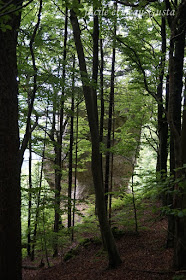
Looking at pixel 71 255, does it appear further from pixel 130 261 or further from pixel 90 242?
pixel 130 261

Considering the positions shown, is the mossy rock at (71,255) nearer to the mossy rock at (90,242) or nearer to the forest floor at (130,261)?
the forest floor at (130,261)

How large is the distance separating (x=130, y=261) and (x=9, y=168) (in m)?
4.00

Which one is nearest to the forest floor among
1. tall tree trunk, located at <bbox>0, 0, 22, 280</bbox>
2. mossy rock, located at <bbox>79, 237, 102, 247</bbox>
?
mossy rock, located at <bbox>79, 237, 102, 247</bbox>

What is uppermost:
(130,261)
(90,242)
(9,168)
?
(9,168)

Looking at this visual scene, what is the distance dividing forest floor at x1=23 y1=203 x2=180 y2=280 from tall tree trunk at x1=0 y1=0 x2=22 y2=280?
2.35 meters

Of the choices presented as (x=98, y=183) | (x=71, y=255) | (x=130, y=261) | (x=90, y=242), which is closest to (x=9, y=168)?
(x=98, y=183)

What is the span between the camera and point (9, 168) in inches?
154

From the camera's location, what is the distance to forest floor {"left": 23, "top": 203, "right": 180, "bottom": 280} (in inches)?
188

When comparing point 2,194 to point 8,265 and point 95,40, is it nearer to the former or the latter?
point 8,265

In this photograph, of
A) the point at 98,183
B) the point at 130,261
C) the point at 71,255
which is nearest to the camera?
the point at 98,183

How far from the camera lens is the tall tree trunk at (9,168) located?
3.84m

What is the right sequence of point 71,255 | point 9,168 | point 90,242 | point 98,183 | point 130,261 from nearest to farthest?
point 9,168, point 98,183, point 130,261, point 71,255, point 90,242

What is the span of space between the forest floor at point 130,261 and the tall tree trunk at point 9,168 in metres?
2.35

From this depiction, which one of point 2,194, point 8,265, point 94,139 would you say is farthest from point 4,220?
point 94,139
